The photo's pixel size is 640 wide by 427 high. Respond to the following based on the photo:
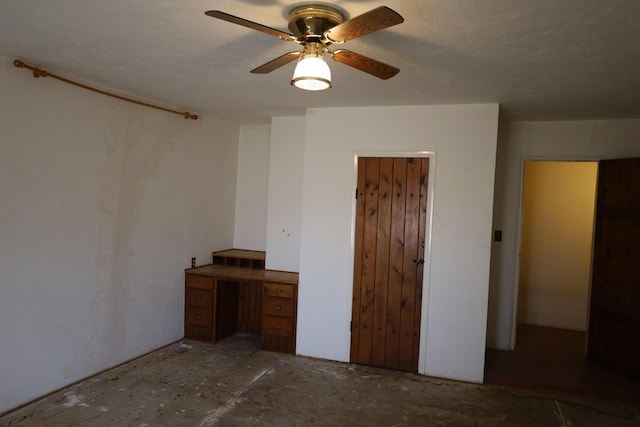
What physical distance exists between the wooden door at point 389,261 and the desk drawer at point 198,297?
5.00ft

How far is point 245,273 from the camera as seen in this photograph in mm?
4207

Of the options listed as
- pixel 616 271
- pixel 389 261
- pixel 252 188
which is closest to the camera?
pixel 389 261

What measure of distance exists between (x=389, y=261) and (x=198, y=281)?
6.51 ft

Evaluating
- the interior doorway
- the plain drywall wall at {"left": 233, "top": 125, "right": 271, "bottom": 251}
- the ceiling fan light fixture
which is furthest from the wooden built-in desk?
the interior doorway

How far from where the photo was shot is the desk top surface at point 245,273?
4.00 metres

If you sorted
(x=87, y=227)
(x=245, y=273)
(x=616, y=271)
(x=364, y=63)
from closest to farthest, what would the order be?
(x=364, y=63) → (x=87, y=227) → (x=616, y=271) → (x=245, y=273)

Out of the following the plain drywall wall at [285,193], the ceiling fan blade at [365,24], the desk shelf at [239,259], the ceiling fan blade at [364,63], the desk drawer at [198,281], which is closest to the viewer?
the ceiling fan blade at [365,24]

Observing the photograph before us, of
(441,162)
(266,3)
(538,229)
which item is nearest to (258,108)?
(441,162)

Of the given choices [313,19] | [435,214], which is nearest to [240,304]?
[435,214]

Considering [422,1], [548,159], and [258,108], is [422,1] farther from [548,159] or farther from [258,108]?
[548,159]

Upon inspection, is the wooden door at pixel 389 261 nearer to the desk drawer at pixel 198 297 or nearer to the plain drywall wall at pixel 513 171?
the plain drywall wall at pixel 513 171

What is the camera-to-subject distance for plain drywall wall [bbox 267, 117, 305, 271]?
4.38 m

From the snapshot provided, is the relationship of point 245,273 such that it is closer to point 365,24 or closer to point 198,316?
point 198,316

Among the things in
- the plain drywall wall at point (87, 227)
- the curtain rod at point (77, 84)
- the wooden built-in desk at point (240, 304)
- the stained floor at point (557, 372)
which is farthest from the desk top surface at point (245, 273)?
the stained floor at point (557, 372)
